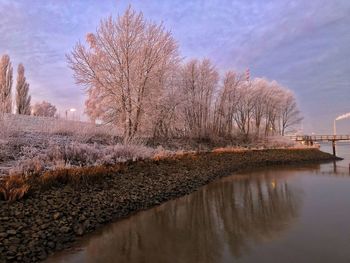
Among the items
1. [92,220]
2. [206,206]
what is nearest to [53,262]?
[92,220]

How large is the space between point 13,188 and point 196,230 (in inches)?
188

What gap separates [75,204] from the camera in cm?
816

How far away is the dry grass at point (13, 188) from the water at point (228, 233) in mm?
2050

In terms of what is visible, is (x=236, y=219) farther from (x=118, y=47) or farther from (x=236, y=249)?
(x=118, y=47)

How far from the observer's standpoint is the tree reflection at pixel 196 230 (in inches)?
244

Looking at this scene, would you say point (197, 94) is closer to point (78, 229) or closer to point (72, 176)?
point (72, 176)

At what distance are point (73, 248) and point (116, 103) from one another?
15.5 meters

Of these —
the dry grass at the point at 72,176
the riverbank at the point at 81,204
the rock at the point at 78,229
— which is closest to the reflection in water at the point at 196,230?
the rock at the point at 78,229

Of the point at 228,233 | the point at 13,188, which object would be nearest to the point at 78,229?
the point at 13,188

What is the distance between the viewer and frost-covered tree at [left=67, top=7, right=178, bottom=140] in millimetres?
20562

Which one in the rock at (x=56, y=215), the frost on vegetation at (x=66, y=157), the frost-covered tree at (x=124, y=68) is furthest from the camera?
the frost-covered tree at (x=124, y=68)

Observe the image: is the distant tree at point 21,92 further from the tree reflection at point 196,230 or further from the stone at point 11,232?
the stone at point 11,232

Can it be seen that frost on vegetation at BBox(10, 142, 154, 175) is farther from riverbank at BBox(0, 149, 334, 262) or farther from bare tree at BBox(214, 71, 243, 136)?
bare tree at BBox(214, 71, 243, 136)

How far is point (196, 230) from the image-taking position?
7859 mm
